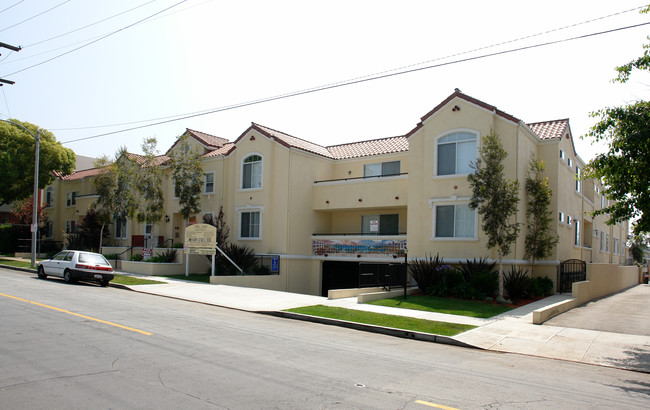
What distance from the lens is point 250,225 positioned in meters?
27.8

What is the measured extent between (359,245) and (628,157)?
14.5 meters

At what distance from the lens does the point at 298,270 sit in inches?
1026

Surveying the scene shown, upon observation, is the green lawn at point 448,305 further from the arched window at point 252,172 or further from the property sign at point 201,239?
the arched window at point 252,172

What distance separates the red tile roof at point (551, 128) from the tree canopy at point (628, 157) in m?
10.2

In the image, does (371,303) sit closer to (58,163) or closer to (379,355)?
(379,355)

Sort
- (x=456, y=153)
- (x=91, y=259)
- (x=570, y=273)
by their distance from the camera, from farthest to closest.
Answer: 1. (x=570, y=273)
2. (x=456, y=153)
3. (x=91, y=259)

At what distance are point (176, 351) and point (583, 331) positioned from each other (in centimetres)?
1055

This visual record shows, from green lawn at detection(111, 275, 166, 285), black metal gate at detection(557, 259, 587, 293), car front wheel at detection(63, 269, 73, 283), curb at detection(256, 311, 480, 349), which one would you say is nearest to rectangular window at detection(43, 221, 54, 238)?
green lawn at detection(111, 275, 166, 285)

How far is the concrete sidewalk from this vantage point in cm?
1027

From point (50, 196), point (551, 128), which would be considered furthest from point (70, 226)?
point (551, 128)

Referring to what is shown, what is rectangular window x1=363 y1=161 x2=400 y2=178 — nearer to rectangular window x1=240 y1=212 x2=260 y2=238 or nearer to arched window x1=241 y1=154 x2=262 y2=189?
arched window x1=241 y1=154 x2=262 y2=189

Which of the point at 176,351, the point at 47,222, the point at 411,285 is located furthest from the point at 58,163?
the point at 176,351

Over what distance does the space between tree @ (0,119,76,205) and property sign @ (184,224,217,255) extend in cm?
1868

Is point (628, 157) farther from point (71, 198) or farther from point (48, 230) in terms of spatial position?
point (48, 230)
